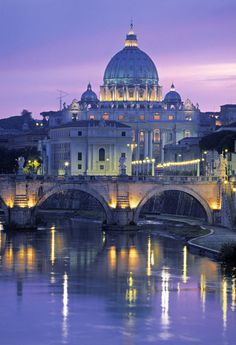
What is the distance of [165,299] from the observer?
57.3 meters

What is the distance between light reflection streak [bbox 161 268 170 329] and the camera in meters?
52.2

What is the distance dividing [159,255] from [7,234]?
1727 cm

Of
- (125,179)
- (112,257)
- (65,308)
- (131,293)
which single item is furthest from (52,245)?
(65,308)

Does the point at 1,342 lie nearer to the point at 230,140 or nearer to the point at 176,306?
the point at 176,306

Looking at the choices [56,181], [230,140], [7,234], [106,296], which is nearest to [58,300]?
[106,296]

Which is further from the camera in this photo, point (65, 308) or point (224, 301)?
point (224, 301)

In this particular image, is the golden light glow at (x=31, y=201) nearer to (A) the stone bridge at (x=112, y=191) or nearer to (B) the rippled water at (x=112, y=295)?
(A) the stone bridge at (x=112, y=191)

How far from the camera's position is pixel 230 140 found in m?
126

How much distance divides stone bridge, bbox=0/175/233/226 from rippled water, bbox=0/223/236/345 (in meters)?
13.6

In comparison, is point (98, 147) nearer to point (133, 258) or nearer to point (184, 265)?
point (133, 258)

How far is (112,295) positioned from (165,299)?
266 centimetres

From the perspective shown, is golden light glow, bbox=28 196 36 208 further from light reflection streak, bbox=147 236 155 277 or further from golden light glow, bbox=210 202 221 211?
light reflection streak, bbox=147 236 155 277

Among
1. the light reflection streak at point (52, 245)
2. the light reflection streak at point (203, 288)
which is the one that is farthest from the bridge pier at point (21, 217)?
the light reflection streak at point (203, 288)

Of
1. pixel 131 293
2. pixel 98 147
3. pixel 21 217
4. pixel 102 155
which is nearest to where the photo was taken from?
pixel 131 293
